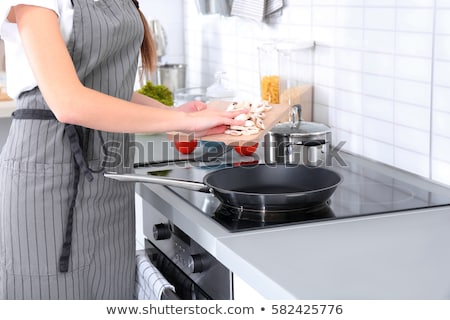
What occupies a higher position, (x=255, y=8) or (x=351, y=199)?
(x=255, y=8)

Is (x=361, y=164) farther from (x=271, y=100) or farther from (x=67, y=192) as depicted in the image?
(x=67, y=192)

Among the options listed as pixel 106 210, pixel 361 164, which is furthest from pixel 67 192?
pixel 361 164

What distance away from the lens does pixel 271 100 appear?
2086 mm

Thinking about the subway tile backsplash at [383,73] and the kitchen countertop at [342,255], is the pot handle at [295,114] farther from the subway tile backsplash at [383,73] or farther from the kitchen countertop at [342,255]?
the kitchen countertop at [342,255]

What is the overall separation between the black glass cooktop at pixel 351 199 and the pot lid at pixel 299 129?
105 mm

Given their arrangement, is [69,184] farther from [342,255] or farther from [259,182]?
[342,255]

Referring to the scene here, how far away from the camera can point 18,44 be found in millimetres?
1392

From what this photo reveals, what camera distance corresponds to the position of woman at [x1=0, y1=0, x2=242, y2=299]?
4.53 ft

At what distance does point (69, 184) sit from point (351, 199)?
0.59 metres

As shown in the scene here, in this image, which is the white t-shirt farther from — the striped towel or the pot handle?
the striped towel

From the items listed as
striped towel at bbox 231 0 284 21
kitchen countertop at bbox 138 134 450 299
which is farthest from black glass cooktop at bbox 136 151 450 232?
striped towel at bbox 231 0 284 21

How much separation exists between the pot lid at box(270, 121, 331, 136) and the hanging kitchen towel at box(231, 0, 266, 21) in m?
0.53

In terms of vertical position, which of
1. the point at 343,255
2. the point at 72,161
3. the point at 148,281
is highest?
the point at 72,161

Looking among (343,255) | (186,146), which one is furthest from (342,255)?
(186,146)
